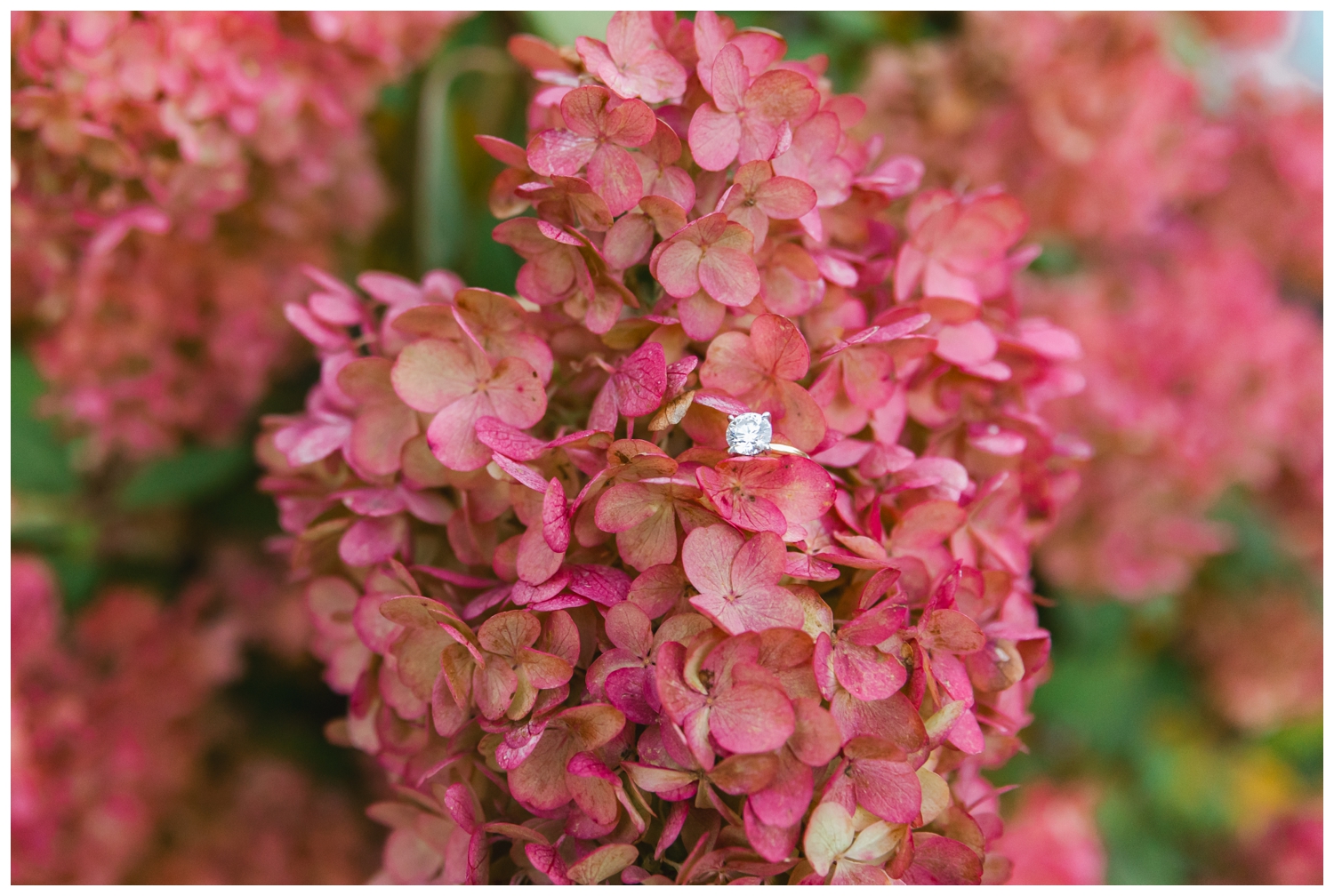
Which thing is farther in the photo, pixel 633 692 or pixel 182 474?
pixel 182 474

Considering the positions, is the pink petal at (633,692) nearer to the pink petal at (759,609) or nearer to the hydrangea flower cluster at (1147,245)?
the pink petal at (759,609)

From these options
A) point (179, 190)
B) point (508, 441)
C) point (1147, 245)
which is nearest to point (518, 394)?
point (508, 441)

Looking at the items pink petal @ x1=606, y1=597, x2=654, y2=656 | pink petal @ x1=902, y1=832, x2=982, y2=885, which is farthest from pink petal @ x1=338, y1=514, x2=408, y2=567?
pink petal @ x1=902, y1=832, x2=982, y2=885

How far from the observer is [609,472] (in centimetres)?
28

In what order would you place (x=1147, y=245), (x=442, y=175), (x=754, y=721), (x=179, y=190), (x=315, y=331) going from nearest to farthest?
(x=754, y=721)
(x=315, y=331)
(x=179, y=190)
(x=442, y=175)
(x=1147, y=245)

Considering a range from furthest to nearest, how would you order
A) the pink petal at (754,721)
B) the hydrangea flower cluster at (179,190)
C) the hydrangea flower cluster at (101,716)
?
1. the hydrangea flower cluster at (101,716)
2. the hydrangea flower cluster at (179,190)
3. the pink petal at (754,721)

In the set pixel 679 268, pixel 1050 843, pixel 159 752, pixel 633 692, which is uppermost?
pixel 679 268

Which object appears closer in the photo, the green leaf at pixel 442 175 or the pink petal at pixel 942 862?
the pink petal at pixel 942 862

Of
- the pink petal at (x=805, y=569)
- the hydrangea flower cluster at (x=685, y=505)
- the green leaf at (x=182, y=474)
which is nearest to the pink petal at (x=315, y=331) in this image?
the hydrangea flower cluster at (x=685, y=505)

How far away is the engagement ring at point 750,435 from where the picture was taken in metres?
0.28

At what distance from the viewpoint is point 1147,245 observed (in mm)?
842

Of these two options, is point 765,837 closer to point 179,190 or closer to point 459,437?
point 459,437

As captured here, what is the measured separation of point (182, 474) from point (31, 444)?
0.11 m

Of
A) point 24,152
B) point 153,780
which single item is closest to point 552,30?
point 24,152
